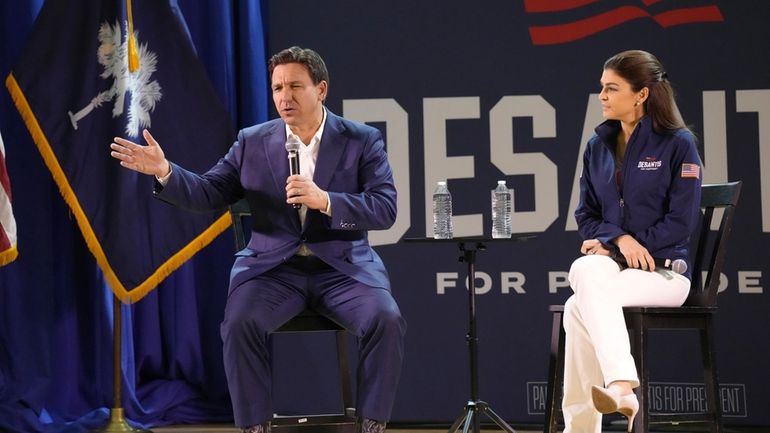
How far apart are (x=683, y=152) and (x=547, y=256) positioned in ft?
4.51

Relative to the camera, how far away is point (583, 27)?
4957 millimetres

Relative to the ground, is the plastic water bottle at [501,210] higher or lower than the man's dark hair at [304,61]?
lower

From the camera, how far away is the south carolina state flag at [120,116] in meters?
4.53

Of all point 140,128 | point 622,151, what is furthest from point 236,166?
point 622,151

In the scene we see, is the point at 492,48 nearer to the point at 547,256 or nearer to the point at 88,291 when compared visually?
the point at 547,256

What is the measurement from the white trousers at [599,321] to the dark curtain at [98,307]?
2090mm

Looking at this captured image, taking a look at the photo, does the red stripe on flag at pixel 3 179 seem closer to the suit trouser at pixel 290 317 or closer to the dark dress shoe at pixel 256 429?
the suit trouser at pixel 290 317

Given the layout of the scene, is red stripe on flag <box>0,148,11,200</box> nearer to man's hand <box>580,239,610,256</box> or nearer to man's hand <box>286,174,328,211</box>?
man's hand <box>286,174,328,211</box>

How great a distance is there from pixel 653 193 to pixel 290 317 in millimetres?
1443

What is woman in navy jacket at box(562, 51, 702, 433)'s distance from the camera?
3.55 metres

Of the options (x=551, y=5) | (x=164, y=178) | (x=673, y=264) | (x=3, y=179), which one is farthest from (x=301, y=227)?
(x=551, y=5)

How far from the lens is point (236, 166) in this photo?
381cm

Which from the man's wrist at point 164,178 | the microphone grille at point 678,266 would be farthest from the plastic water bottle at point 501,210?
the man's wrist at point 164,178

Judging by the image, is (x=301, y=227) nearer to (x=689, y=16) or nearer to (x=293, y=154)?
(x=293, y=154)
